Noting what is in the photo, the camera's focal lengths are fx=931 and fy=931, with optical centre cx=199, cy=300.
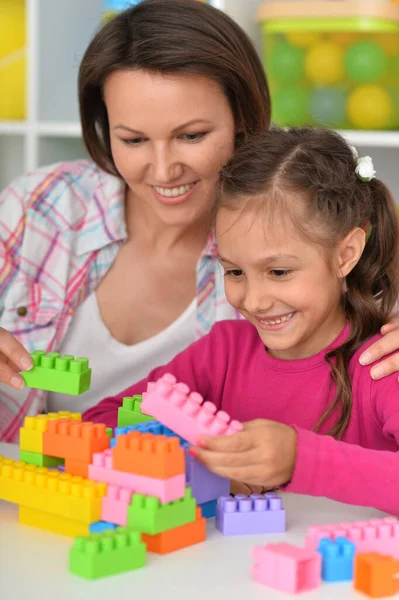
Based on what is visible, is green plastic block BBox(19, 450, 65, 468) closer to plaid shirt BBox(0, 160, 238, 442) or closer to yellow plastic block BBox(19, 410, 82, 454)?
yellow plastic block BBox(19, 410, 82, 454)

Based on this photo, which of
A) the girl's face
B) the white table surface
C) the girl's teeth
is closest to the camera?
the white table surface

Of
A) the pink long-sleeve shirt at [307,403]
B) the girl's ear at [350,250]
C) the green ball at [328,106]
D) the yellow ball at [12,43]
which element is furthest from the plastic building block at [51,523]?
the yellow ball at [12,43]

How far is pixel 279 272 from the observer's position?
1245mm

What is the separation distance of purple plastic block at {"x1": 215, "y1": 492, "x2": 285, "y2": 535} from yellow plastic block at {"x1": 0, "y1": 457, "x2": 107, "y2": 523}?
5.5 inches

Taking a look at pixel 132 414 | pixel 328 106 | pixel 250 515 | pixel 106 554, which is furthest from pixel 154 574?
pixel 328 106

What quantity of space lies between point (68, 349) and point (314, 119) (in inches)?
35.2

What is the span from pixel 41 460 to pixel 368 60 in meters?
1.44

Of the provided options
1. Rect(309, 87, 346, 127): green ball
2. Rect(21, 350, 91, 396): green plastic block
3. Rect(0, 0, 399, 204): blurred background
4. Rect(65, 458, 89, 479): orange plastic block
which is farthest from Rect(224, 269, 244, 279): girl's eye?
Rect(309, 87, 346, 127): green ball

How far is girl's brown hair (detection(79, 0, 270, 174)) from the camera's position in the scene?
1.49 meters

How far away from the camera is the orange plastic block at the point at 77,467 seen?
1.02 metres

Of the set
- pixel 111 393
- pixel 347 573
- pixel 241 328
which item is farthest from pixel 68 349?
pixel 347 573

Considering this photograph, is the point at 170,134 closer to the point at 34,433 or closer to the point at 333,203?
the point at 333,203

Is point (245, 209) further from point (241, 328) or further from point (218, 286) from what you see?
point (218, 286)

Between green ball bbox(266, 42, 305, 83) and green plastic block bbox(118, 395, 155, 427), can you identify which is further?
green ball bbox(266, 42, 305, 83)
